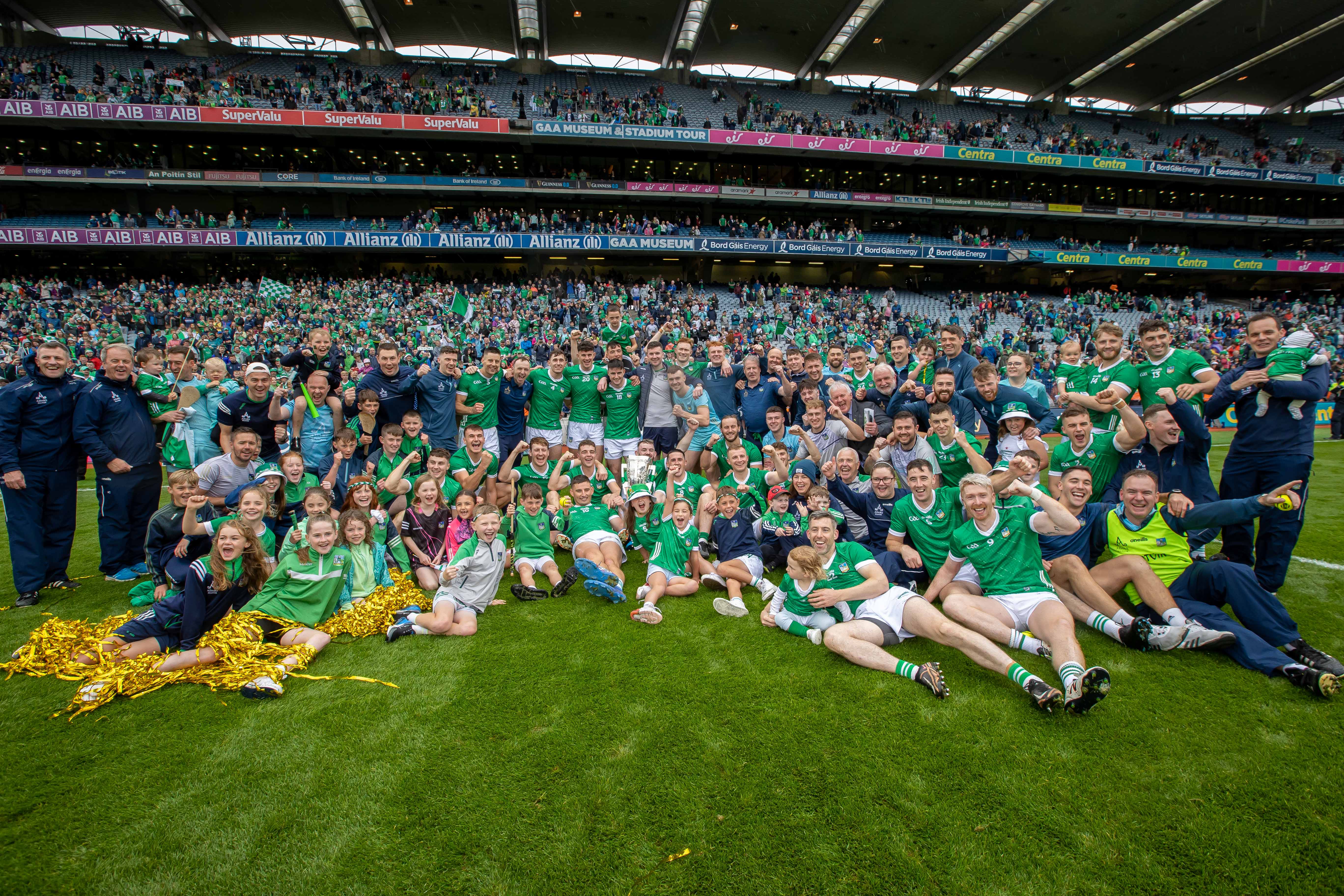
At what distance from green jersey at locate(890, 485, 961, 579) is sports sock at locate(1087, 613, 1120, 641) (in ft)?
3.52

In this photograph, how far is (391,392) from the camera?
6820 mm

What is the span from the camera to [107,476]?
5.89 m

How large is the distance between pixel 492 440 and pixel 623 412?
177cm

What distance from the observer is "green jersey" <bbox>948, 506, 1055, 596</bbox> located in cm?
414

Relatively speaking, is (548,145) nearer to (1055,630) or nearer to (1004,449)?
(1004,449)

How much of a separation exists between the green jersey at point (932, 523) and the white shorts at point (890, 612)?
694 millimetres

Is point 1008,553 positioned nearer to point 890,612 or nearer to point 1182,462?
point 890,612

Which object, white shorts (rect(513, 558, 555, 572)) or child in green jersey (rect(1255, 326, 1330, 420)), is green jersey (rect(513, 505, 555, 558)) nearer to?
white shorts (rect(513, 558, 555, 572))

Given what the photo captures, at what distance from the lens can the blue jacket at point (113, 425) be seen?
564cm

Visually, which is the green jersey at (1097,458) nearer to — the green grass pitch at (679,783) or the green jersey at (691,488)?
the green grass pitch at (679,783)

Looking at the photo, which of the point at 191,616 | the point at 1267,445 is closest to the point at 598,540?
the point at 191,616

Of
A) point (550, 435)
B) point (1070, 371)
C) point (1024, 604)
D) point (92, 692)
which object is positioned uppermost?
point (1070, 371)

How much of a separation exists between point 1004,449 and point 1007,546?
2137mm

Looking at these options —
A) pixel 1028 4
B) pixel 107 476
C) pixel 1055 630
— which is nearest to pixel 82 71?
pixel 107 476
